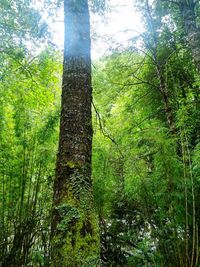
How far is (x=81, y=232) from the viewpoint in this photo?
1.67m

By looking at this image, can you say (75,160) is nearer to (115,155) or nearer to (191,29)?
(115,155)

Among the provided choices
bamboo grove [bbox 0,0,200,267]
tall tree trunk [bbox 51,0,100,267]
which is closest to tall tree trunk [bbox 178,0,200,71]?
bamboo grove [bbox 0,0,200,267]

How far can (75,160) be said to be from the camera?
1951 millimetres

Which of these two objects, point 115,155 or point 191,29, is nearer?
point 115,155

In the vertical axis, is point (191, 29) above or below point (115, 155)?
above

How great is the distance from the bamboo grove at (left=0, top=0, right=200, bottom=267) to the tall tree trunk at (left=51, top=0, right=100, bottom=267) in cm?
1

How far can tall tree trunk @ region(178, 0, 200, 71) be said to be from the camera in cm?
438

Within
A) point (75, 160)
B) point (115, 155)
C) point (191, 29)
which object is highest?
point (191, 29)

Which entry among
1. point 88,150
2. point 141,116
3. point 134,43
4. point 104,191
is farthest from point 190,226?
point 134,43

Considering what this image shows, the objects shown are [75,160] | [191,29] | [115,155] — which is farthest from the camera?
[191,29]

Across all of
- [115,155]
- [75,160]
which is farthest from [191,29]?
[75,160]

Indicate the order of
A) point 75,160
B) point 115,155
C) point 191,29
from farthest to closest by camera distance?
1. point 191,29
2. point 115,155
3. point 75,160

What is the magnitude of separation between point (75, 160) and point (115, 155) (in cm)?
153

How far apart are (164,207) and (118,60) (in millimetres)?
3051
